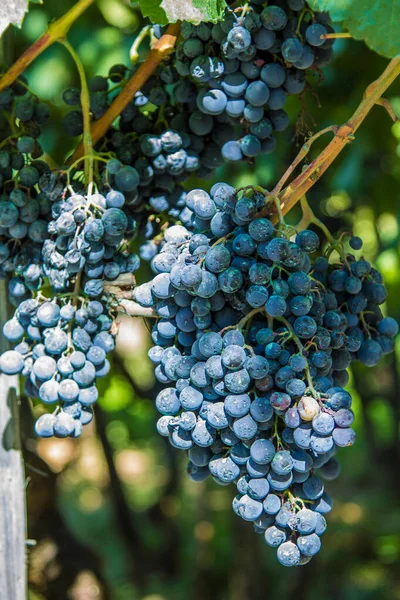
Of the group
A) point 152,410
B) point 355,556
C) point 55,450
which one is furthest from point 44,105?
point 55,450

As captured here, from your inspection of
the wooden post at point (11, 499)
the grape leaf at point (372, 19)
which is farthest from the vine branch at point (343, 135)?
the wooden post at point (11, 499)

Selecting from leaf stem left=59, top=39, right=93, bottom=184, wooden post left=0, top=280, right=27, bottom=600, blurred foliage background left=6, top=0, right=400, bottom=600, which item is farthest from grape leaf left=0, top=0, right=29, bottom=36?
blurred foliage background left=6, top=0, right=400, bottom=600

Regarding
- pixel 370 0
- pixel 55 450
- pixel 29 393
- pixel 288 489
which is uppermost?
pixel 370 0

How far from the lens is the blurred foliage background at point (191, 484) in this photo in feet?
4.74

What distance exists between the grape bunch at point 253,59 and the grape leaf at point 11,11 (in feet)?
0.60

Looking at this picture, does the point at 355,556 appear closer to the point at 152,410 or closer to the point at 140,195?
the point at 152,410

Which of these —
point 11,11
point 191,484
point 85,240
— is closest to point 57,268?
point 85,240

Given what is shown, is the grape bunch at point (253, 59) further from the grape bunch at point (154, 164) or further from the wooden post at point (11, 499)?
the wooden post at point (11, 499)

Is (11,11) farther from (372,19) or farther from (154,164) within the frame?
(372,19)

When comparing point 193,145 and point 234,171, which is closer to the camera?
point 193,145

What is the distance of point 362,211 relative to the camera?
6.01 feet

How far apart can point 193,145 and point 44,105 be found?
0.66 feet

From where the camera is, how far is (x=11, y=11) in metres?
0.74

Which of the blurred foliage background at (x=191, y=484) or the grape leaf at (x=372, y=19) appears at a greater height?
the grape leaf at (x=372, y=19)
